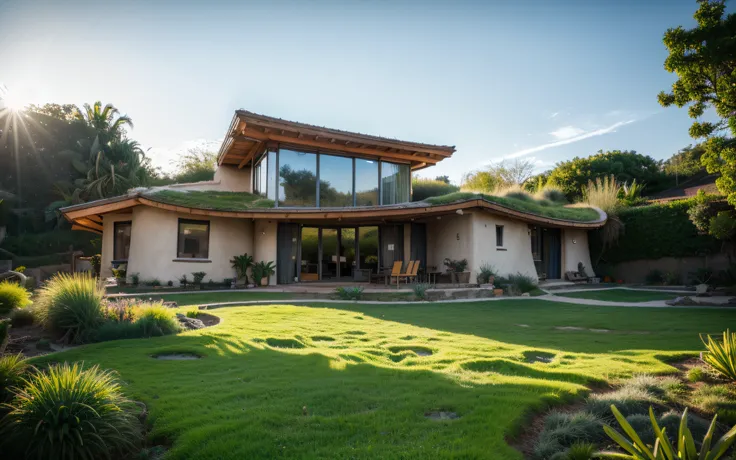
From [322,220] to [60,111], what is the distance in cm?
3380

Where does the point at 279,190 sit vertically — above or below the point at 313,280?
above

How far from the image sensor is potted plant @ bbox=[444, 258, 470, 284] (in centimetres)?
1636

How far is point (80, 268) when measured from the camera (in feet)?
75.4

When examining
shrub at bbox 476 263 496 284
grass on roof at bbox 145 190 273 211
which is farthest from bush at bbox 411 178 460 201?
grass on roof at bbox 145 190 273 211

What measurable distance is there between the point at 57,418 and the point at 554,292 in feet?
56.1

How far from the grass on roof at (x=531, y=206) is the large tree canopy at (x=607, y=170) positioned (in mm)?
19251

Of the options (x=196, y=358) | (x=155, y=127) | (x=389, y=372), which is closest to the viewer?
(x=389, y=372)

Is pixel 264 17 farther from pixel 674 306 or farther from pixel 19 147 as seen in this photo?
pixel 19 147

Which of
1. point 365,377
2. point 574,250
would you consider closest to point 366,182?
point 574,250

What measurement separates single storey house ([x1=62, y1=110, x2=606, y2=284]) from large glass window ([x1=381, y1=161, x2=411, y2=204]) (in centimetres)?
5

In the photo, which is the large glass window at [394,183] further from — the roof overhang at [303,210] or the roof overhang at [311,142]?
the roof overhang at [303,210]

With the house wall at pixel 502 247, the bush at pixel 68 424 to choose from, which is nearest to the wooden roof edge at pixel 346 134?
the house wall at pixel 502 247

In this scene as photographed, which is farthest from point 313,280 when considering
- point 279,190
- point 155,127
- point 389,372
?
point 155,127

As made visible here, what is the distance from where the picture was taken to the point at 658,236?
1894 centimetres
